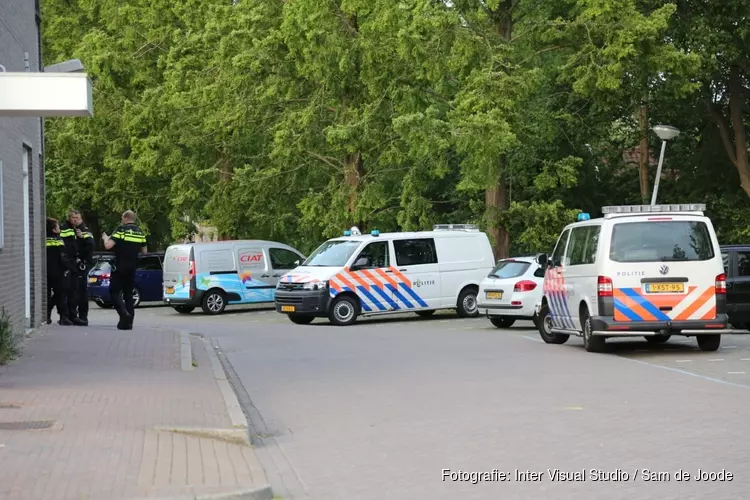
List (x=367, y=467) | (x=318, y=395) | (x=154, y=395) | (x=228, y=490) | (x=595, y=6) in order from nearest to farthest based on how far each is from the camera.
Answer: (x=228, y=490) < (x=367, y=467) < (x=154, y=395) < (x=318, y=395) < (x=595, y=6)

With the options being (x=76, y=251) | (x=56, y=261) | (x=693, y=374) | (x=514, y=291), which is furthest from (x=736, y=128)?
(x=693, y=374)

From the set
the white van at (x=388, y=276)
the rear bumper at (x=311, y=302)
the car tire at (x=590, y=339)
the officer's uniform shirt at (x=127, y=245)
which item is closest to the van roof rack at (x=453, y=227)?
the white van at (x=388, y=276)

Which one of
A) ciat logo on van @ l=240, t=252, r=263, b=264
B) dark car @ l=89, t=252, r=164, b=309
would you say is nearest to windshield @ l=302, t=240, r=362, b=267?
ciat logo on van @ l=240, t=252, r=263, b=264

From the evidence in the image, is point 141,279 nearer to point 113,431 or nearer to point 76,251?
point 76,251

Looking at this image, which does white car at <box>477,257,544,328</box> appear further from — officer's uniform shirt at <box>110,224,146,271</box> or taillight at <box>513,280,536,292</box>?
officer's uniform shirt at <box>110,224,146,271</box>

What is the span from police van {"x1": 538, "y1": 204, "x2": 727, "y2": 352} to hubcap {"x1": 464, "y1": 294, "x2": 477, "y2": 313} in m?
11.5

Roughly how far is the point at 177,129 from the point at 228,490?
3664 centimetres

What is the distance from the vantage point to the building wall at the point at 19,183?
18.0 m

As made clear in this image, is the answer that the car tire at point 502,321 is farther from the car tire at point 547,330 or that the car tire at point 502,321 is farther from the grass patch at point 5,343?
the grass patch at point 5,343

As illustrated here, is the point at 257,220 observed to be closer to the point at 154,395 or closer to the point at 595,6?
the point at 595,6

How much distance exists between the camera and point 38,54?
23.9 m

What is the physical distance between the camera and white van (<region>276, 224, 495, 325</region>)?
27.6 metres

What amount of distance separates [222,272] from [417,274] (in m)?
7.37

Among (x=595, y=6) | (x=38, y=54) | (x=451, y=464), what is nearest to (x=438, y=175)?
(x=595, y=6)
